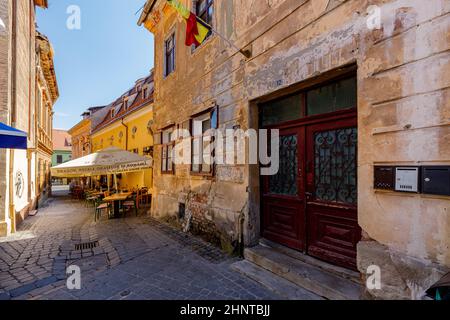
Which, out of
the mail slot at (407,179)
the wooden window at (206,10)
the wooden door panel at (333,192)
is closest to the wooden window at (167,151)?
the wooden window at (206,10)

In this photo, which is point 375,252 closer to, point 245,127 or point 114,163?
point 245,127

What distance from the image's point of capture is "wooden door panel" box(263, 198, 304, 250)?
4062 mm

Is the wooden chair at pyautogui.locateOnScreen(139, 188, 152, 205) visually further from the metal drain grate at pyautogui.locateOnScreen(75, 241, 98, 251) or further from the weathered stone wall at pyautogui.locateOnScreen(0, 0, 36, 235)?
the metal drain grate at pyautogui.locateOnScreen(75, 241, 98, 251)

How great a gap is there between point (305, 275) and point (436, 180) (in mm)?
1983

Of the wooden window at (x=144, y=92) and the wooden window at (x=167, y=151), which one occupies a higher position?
the wooden window at (x=144, y=92)

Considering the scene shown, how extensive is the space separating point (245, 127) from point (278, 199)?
1.51 m

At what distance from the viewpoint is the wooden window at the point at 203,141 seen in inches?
227

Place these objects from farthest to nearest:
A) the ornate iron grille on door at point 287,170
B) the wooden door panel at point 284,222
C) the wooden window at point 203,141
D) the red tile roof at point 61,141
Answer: the red tile roof at point 61,141, the wooden window at point 203,141, the ornate iron grille on door at point 287,170, the wooden door panel at point 284,222

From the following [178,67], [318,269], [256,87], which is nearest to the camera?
[318,269]

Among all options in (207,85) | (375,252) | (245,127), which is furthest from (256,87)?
(375,252)

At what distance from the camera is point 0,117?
6.41 meters

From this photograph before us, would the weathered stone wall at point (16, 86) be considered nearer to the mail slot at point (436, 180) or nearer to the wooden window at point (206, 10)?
the wooden window at point (206, 10)

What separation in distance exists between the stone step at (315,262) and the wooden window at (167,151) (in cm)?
446
